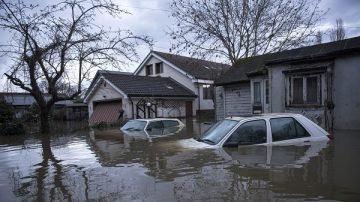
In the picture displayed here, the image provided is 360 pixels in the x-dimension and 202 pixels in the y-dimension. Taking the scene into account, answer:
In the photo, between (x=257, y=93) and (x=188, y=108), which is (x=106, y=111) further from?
(x=257, y=93)

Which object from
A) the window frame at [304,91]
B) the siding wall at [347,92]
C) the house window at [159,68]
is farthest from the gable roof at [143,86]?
the siding wall at [347,92]

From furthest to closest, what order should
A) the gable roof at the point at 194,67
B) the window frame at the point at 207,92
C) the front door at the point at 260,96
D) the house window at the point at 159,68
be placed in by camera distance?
the house window at the point at 159,68 < the window frame at the point at 207,92 < the gable roof at the point at 194,67 < the front door at the point at 260,96

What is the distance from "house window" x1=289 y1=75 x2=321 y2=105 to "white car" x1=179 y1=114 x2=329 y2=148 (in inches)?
273

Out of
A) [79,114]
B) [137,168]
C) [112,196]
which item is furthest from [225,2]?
[79,114]

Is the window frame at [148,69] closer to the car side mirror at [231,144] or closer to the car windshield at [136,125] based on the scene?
the car windshield at [136,125]

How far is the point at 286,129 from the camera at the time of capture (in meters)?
7.71

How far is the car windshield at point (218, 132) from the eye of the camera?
301 inches

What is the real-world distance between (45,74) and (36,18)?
320cm

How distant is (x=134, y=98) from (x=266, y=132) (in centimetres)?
2195

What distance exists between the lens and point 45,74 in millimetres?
20047

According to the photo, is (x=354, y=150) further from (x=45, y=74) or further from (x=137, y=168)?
(x=45, y=74)

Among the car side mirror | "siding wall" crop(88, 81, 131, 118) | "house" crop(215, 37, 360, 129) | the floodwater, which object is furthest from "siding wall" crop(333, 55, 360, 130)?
"siding wall" crop(88, 81, 131, 118)

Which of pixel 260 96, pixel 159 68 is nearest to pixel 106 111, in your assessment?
pixel 159 68

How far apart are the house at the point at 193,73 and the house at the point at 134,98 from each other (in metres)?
0.75
